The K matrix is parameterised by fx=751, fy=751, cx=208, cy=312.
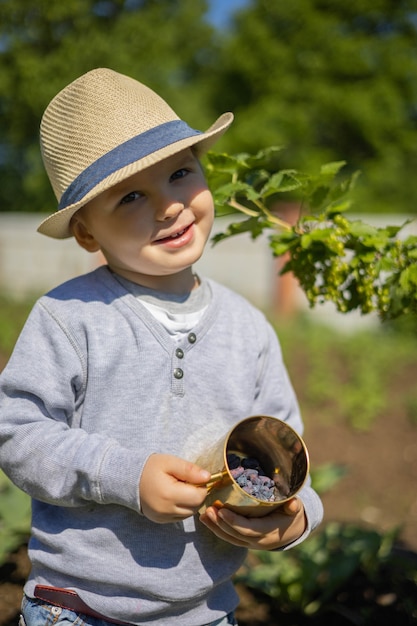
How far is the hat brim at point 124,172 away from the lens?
4.98 ft

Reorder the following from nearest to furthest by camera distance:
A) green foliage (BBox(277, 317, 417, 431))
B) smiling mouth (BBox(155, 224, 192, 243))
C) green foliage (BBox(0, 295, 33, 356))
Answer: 1. smiling mouth (BBox(155, 224, 192, 243))
2. green foliage (BBox(277, 317, 417, 431))
3. green foliage (BBox(0, 295, 33, 356))

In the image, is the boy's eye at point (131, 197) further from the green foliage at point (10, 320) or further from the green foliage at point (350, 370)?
the green foliage at point (10, 320)

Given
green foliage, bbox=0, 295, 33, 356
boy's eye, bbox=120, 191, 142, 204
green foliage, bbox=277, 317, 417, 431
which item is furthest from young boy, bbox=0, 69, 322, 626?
green foliage, bbox=0, 295, 33, 356

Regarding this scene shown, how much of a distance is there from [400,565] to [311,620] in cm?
39

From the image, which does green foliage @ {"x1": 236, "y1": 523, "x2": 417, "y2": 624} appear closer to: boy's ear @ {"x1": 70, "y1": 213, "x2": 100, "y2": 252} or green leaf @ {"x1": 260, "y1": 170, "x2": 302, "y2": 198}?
green leaf @ {"x1": 260, "y1": 170, "x2": 302, "y2": 198}

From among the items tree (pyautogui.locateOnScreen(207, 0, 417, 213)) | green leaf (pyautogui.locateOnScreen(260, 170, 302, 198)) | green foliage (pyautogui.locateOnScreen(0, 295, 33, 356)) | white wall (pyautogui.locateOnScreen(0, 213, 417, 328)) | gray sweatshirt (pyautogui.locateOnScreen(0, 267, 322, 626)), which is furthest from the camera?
tree (pyautogui.locateOnScreen(207, 0, 417, 213))

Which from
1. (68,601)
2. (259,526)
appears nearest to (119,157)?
(259,526)

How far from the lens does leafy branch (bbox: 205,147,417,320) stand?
187 centimetres

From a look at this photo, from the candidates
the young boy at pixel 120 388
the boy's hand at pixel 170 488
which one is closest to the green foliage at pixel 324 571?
the young boy at pixel 120 388

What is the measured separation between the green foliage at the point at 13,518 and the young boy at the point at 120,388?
102 cm

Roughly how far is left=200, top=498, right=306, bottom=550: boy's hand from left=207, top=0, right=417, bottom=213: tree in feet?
57.5

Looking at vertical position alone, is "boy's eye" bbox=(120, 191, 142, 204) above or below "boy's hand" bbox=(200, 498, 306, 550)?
above

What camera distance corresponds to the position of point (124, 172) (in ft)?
4.98

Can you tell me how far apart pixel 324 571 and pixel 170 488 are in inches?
63.5
